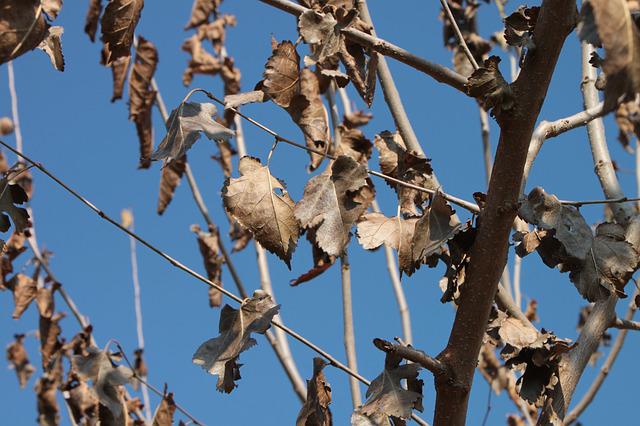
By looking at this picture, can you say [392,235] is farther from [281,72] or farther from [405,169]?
[281,72]

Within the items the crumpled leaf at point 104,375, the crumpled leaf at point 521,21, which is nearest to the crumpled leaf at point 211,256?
the crumpled leaf at point 104,375

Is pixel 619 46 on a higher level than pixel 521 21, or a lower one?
lower

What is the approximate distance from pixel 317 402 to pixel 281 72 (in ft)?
2.01

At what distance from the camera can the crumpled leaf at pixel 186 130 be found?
1332 mm

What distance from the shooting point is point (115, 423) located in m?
2.29

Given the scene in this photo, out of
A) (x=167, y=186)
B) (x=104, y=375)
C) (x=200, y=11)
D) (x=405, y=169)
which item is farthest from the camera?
(x=200, y=11)

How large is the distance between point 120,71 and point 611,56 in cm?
238

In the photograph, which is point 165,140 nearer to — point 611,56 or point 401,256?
point 401,256

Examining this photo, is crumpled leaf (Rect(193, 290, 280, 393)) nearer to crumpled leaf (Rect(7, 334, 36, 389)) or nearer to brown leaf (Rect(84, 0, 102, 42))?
brown leaf (Rect(84, 0, 102, 42))

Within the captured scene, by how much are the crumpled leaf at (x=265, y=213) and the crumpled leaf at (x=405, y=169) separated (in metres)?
0.31

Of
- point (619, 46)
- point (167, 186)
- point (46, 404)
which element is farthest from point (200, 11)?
point (619, 46)

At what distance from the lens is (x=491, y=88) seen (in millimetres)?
1294

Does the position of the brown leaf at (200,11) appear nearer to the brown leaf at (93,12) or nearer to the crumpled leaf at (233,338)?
the brown leaf at (93,12)

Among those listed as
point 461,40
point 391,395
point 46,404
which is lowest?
point 391,395
